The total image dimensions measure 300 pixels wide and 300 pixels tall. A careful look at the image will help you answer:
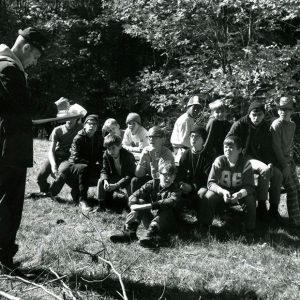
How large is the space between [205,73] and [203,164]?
5487 mm

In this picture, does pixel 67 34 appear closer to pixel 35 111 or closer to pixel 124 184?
pixel 124 184

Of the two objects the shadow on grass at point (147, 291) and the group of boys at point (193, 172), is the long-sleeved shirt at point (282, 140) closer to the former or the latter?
the group of boys at point (193, 172)

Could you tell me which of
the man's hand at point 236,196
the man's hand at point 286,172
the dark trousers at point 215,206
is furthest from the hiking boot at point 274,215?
the man's hand at point 236,196

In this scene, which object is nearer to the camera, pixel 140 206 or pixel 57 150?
pixel 140 206

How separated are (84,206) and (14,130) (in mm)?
2653

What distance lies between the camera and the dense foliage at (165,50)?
8.90 m

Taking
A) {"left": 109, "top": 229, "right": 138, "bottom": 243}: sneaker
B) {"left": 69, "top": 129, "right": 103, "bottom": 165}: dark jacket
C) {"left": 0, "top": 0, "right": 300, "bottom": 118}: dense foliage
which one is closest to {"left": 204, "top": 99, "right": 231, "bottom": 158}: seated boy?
{"left": 69, "top": 129, "right": 103, "bottom": 165}: dark jacket

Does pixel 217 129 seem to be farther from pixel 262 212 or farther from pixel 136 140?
pixel 136 140

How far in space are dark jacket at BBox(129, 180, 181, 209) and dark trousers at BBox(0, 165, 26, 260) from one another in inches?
70.5

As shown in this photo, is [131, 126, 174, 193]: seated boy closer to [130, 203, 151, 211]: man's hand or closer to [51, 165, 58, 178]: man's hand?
[130, 203, 151, 211]: man's hand

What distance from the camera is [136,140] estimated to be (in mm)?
7184

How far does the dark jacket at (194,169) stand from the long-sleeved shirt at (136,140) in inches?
54.2

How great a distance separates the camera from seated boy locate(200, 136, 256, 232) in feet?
17.4

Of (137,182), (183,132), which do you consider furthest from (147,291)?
(183,132)
